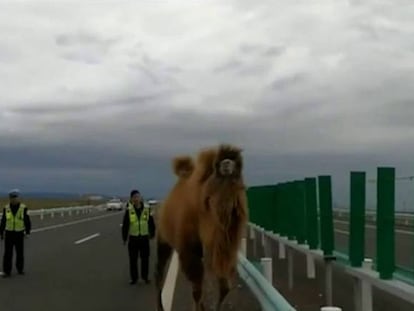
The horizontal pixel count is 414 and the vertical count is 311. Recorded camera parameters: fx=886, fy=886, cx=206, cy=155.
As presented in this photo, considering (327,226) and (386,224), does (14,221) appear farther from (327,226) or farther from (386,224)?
(386,224)

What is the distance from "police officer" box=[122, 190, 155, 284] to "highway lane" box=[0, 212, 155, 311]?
1.81 ft

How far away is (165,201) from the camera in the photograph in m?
12.5

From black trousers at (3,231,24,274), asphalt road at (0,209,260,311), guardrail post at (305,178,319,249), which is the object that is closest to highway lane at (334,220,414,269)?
guardrail post at (305,178,319,249)

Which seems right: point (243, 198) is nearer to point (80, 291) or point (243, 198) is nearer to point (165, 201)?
point (165, 201)

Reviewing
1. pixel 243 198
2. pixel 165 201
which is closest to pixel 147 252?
pixel 165 201

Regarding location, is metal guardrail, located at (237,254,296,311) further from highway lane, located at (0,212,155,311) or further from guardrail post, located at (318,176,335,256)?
highway lane, located at (0,212,155,311)

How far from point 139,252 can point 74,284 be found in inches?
72.7

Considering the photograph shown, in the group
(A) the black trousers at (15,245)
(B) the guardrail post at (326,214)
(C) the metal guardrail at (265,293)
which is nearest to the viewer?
(C) the metal guardrail at (265,293)

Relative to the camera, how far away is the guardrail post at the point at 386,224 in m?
9.51

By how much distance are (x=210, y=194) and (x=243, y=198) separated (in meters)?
0.39

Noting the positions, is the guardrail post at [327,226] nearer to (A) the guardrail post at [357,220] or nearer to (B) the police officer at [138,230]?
(A) the guardrail post at [357,220]

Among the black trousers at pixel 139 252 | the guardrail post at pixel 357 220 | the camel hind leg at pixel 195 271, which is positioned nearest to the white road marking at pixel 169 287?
the black trousers at pixel 139 252

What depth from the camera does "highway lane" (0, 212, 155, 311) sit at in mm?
14906

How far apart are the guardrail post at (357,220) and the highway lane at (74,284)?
442 cm
